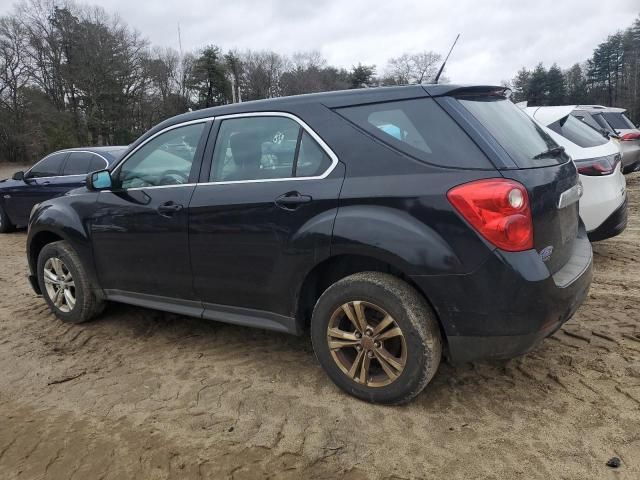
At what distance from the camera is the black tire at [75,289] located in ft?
13.8

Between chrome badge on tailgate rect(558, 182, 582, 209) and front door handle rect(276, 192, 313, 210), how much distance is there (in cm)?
139

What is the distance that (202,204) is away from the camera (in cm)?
329

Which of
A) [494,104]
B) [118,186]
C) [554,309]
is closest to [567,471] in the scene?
[554,309]

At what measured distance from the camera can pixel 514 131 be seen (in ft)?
9.36

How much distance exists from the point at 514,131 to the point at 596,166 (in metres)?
2.31

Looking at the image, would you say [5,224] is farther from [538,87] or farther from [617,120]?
[538,87]

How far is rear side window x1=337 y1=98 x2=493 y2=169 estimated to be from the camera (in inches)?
99.3

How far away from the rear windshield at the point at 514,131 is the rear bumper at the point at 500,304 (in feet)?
1.83

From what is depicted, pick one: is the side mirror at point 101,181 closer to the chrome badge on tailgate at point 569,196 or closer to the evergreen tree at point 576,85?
the chrome badge on tailgate at point 569,196

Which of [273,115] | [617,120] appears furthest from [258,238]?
[617,120]

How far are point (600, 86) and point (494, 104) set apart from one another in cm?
7413

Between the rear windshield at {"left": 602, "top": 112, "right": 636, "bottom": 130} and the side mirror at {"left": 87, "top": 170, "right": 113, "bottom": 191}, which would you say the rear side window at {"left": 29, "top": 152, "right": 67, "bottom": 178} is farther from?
the rear windshield at {"left": 602, "top": 112, "right": 636, "bottom": 130}

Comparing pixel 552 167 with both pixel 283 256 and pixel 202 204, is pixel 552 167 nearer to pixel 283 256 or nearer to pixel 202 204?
pixel 283 256

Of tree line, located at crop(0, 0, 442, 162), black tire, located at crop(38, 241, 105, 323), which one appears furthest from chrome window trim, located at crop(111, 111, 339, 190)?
tree line, located at crop(0, 0, 442, 162)
